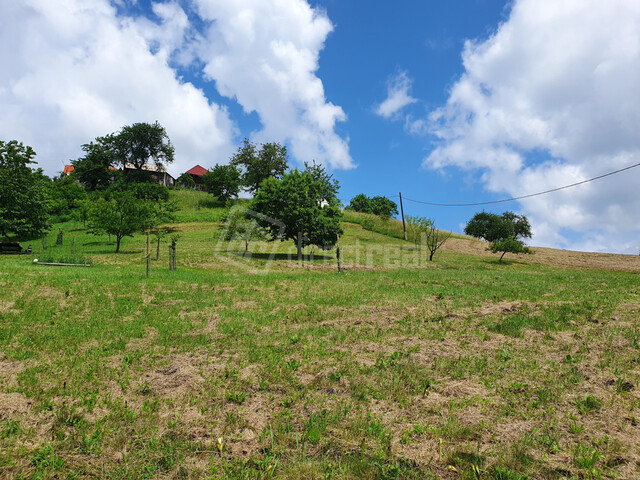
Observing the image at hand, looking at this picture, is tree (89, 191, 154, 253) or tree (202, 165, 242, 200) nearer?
tree (89, 191, 154, 253)

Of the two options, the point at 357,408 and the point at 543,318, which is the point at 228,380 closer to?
the point at 357,408

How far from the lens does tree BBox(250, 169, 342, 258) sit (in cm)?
3753

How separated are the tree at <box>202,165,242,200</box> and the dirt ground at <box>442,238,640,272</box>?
5183cm

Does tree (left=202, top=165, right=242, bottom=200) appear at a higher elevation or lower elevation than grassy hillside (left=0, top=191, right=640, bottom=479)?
higher

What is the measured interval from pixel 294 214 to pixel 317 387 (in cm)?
3058

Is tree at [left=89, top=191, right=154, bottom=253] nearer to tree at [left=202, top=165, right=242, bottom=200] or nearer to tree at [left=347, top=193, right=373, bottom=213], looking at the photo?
tree at [left=202, top=165, right=242, bottom=200]

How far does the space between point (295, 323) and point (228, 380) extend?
15.4 ft

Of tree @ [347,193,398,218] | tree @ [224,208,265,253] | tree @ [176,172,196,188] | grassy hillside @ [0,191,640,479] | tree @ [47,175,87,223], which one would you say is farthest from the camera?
tree @ [347,193,398,218]

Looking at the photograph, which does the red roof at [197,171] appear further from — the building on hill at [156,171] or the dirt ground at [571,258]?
the dirt ground at [571,258]

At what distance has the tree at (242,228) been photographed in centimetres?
3953

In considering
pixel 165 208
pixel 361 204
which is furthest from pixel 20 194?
pixel 361 204

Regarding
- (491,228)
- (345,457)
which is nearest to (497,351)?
(345,457)

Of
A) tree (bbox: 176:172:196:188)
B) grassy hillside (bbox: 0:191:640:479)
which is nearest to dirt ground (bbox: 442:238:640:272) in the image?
grassy hillside (bbox: 0:191:640:479)

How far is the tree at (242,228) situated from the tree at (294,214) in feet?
3.03
